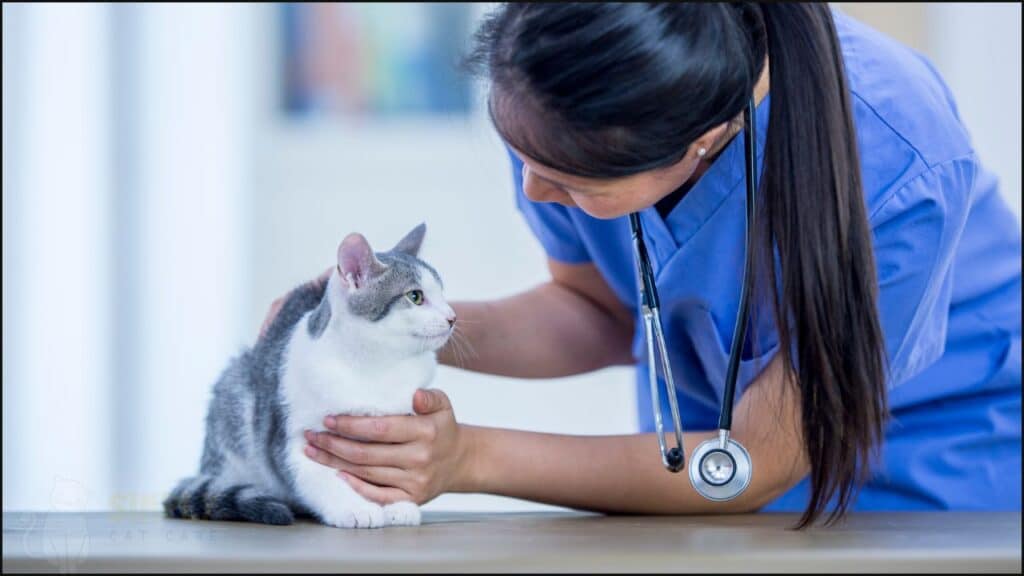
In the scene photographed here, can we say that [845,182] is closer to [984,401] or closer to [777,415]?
[777,415]

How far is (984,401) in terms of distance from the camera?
1030 millimetres

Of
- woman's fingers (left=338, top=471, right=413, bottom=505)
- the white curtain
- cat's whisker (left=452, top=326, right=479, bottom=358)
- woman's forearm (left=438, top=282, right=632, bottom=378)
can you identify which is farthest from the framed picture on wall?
woman's fingers (left=338, top=471, right=413, bottom=505)

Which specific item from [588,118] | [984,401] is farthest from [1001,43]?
[588,118]

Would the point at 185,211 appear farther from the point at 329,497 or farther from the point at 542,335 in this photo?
the point at 329,497

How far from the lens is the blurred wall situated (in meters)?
1.58

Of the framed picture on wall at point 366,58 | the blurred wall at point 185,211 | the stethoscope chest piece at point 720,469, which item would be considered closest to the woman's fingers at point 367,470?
the blurred wall at point 185,211

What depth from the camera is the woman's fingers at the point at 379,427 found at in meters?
0.78

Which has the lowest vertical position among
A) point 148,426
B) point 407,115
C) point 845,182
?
point 148,426

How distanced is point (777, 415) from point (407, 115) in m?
2.35

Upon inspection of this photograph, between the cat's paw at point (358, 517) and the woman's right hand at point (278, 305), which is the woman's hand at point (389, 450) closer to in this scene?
the cat's paw at point (358, 517)

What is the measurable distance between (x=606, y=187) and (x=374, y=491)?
29 cm

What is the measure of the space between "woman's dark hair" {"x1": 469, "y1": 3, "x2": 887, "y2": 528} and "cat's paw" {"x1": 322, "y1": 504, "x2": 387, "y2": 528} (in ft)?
0.93

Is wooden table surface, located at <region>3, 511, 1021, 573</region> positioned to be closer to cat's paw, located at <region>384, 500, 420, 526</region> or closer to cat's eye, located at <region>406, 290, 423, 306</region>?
cat's paw, located at <region>384, 500, 420, 526</region>

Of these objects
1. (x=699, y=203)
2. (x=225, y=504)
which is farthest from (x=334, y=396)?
(x=699, y=203)
